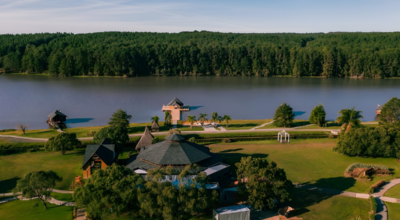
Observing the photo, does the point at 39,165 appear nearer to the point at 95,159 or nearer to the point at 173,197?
the point at 95,159

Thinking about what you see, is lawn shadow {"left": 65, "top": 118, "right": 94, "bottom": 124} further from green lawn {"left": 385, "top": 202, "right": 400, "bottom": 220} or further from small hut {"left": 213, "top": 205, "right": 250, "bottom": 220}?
green lawn {"left": 385, "top": 202, "right": 400, "bottom": 220}

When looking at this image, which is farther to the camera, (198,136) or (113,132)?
(198,136)

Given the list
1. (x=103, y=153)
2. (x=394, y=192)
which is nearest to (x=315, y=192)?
(x=394, y=192)

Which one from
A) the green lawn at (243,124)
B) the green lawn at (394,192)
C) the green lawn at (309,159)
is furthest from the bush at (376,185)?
the green lawn at (243,124)

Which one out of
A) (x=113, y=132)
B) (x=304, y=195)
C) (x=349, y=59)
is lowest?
(x=304, y=195)

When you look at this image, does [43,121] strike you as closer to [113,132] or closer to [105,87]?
[113,132]

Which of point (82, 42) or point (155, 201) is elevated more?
→ point (82, 42)

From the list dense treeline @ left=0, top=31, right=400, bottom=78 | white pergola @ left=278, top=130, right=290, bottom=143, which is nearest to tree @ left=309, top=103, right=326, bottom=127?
white pergola @ left=278, top=130, right=290, bottom=143

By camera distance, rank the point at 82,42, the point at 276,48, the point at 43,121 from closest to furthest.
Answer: the point at 43,121, the point at 276,48, the point at 82,42

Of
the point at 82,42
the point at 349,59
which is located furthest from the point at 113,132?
the point at 82,42
